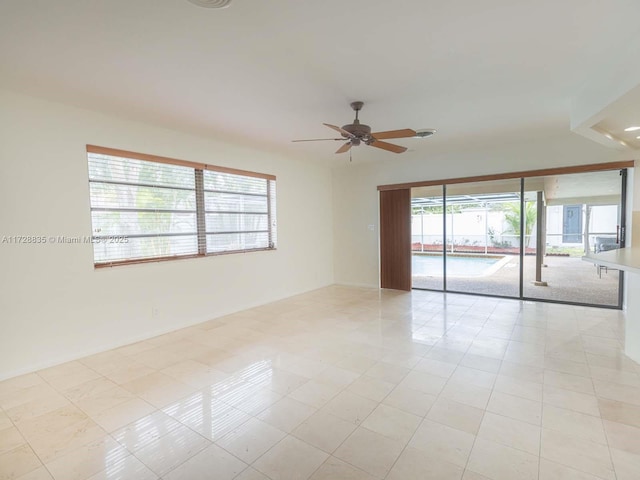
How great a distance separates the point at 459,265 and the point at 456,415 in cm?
804

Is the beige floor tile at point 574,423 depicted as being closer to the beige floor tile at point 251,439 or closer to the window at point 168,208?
the beige floor tile at point 251,439

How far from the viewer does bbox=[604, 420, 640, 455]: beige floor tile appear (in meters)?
1.90

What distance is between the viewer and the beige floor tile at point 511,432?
194 cm

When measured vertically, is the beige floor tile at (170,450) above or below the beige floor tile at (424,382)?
above

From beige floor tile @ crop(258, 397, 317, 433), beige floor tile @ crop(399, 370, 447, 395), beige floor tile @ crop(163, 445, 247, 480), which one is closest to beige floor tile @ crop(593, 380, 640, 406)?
beige floor tile @ crop(399, 370, 447, 395)

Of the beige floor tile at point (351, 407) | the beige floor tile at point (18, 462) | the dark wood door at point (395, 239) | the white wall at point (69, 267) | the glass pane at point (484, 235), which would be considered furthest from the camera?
the glass pane at point (484, 235)

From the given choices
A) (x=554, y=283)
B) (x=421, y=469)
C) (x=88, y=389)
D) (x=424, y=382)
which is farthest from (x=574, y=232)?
(x=88, y=389)

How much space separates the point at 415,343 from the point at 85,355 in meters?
3.51

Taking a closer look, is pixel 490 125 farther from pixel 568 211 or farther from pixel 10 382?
pixel 10 382

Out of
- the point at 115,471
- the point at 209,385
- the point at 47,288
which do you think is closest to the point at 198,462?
the point at 115,471

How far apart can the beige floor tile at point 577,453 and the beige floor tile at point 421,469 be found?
569 millimetres

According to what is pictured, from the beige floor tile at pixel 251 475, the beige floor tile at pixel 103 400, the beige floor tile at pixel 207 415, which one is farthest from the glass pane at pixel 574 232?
the beige floor tile at pixel 103 400

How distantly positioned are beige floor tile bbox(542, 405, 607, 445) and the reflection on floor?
3.67 meters

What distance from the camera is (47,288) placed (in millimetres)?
3133
